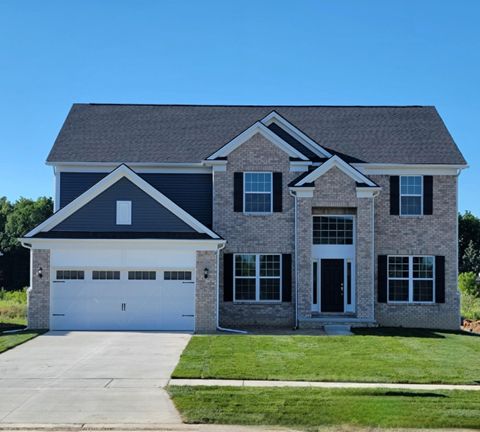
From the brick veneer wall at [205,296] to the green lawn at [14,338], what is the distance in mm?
5385

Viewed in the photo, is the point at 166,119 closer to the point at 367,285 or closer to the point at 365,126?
the point at 365,126

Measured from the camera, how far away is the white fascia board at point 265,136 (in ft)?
85.1

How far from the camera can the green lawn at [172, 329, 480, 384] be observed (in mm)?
15039

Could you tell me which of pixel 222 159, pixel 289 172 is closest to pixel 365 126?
pixel 289 172

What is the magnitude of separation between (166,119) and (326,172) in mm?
8296

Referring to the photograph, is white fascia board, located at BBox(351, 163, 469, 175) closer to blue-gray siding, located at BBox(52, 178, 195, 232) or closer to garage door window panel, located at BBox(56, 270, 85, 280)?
blue-gray siding, located at BBox(52, 178, 195, 232)

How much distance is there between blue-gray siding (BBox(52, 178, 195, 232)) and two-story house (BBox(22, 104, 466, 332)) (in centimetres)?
4

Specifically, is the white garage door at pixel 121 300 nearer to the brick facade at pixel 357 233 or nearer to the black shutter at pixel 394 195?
the brick facade at pixel 357 233

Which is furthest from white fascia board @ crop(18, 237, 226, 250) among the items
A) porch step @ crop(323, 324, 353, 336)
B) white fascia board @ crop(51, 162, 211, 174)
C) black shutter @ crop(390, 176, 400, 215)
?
black shutter @ crop(390, 176, 400, 215)

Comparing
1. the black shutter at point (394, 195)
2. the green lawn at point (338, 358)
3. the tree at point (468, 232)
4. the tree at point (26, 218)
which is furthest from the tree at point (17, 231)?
the tree at point (468, 232)

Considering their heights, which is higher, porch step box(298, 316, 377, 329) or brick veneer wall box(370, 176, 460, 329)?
brick veneer wall box(370, 176, 460, 329)

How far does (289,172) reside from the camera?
26.1 m

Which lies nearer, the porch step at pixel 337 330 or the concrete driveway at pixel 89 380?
the concrete driveway at pixel 89 380

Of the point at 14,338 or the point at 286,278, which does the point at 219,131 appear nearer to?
the point at 286,278
